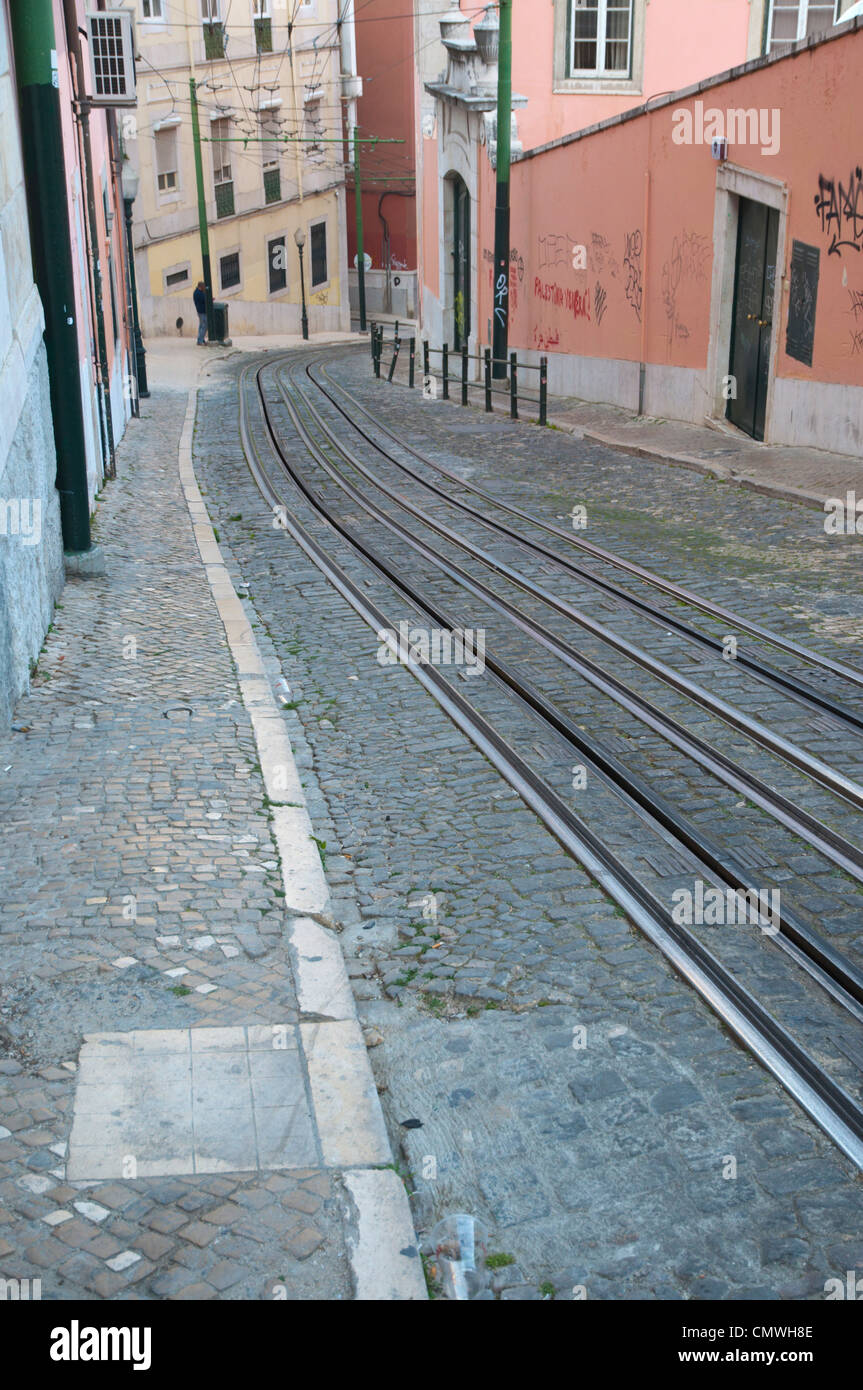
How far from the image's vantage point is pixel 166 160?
41500mm

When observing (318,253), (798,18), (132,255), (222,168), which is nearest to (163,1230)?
(132,255)

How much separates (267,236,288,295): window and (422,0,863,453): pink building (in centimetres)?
2130

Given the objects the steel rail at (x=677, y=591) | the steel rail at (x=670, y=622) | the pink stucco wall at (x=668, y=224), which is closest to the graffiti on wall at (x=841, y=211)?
the pink stucco wall at (x=668, y=224)

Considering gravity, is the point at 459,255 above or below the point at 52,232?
above

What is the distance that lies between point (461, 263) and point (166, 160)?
15.3 metres

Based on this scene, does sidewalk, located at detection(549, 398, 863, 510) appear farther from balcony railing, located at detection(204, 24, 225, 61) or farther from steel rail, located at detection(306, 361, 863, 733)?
balcony railing, located at detection(204, 24, 225, 61)

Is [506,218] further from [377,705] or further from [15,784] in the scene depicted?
[15,784]

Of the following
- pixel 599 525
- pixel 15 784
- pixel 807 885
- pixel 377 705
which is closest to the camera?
pixel 807 885

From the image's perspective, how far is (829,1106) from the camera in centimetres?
402

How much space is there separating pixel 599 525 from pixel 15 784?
738 cm

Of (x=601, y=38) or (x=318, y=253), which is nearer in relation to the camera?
(x=601, y=38)

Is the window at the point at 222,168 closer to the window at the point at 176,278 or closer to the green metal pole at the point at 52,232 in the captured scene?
the window at the point at 176,278

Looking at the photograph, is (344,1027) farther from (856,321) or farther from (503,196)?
(503,196)

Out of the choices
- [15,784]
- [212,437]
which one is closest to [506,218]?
[212,437]
